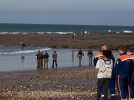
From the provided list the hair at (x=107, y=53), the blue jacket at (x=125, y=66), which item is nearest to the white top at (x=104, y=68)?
the hair at (x=107, y=53)

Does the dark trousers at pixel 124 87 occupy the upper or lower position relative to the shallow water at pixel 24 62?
upper

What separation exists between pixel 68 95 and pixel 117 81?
373 inches

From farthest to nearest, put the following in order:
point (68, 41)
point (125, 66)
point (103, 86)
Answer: point (68, 41), point (103, 86), point (125, 66)

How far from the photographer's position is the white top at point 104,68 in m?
15.3

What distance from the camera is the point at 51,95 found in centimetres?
2069

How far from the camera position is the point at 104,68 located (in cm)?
1535

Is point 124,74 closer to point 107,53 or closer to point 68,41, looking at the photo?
point 107,53

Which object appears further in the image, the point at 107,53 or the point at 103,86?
the point at 103,86

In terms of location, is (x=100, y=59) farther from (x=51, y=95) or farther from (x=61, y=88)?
(x=61, y=88)

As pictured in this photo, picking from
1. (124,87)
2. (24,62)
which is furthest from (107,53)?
(24,62)

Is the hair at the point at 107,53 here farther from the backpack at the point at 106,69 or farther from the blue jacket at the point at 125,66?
the blue jacket at the point at 125,66

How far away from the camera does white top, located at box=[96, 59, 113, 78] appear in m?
15.3

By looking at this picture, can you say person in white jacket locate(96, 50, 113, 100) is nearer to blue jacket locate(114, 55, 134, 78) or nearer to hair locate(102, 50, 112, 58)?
hair locate(102, 50, 112, 58)

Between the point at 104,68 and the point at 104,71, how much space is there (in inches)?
4.3
